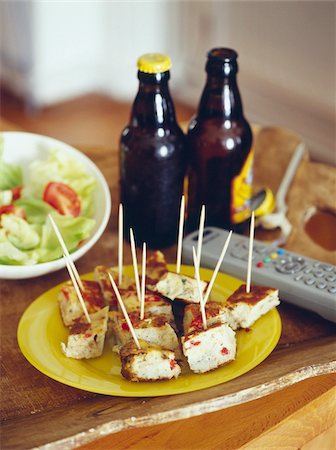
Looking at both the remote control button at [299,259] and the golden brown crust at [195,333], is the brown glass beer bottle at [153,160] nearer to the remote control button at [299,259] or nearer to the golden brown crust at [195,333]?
the remote control button at [299,259]

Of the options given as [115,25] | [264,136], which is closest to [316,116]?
[115,25]

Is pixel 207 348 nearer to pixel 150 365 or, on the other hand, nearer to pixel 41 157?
pixel 150 365

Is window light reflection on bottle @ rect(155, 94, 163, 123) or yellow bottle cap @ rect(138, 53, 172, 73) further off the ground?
yellow bottle cap @ rect(138, 53, 172, 73)

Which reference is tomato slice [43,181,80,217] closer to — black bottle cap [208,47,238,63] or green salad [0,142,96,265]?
green salad [0,142,96,265]

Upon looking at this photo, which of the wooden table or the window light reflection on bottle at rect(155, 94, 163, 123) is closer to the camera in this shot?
the wooden table

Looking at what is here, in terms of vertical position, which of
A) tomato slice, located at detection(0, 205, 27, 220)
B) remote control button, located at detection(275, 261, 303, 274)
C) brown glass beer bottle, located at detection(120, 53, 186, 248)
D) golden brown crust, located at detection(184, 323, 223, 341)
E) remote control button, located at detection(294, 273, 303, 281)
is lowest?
remote control button, located at detection(294, 273, 303, 281)

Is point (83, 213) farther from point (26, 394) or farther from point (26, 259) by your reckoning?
point (26, 394)

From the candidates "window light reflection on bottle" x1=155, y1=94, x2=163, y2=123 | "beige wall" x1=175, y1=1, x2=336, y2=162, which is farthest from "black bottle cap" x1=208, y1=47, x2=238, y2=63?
"beige wall" x1=175, y1=1, x2=336, y2=162

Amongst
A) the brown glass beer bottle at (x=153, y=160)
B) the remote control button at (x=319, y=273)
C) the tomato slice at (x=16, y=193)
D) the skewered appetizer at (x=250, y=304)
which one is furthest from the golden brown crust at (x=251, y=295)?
the tomato slice at (x=16, y=193)
